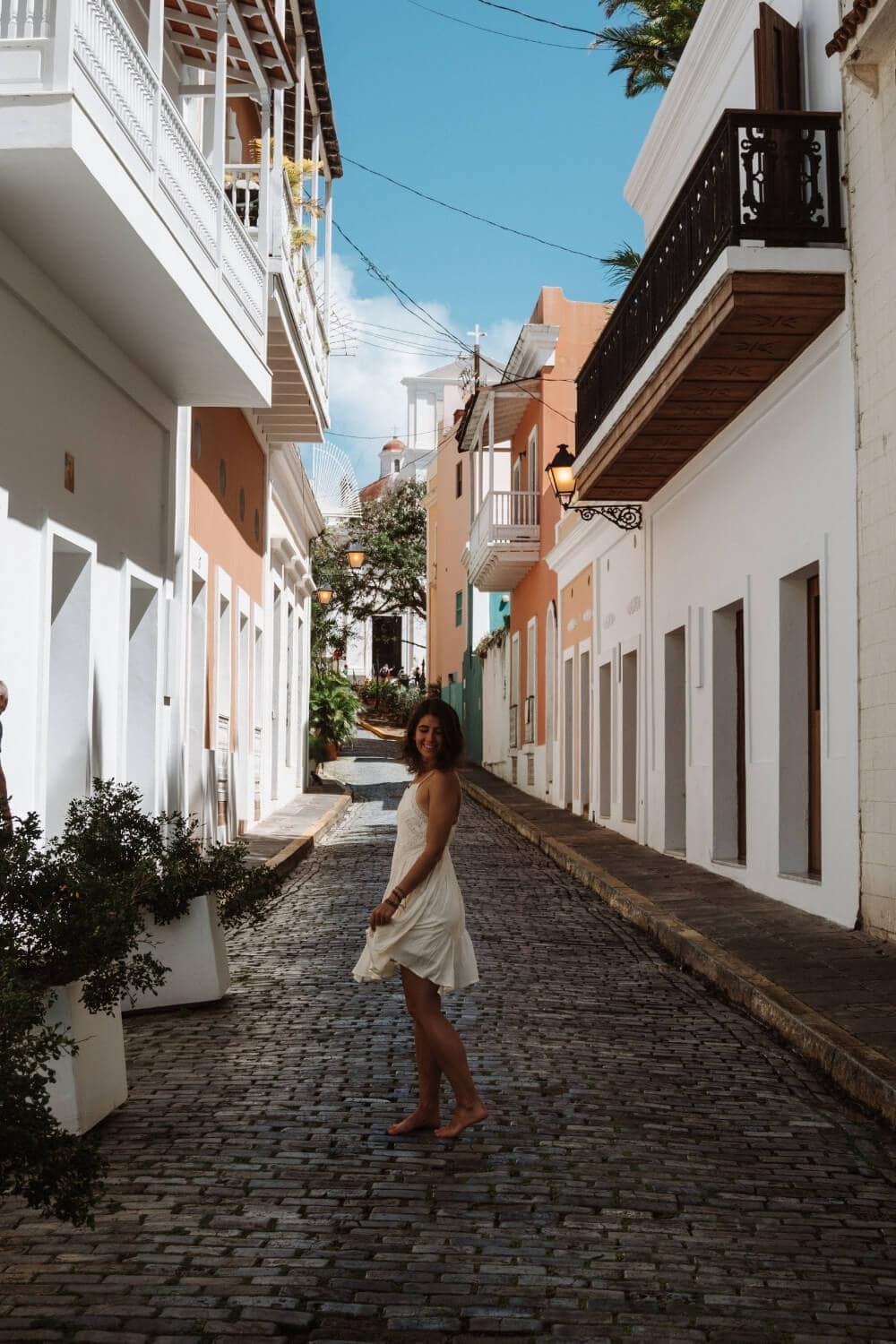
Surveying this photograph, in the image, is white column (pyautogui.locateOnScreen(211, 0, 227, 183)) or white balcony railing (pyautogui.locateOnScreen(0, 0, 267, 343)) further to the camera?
white column (pyautogui.locateOnScreen(211, 0, 227, 183))

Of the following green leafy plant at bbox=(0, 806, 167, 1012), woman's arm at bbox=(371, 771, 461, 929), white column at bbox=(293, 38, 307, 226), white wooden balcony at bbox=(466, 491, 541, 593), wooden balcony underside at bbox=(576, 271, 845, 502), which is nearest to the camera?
green leafy plant at bbox=(0, 806, 167, 1012)

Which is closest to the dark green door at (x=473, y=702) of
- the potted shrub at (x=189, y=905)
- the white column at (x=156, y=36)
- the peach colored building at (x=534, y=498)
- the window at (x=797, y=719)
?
the peach colored building at (x=534, y=498)

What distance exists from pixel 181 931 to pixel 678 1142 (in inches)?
120

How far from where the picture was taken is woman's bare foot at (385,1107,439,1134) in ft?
17.9

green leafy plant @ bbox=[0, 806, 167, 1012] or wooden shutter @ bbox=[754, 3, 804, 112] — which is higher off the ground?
wooden shutter @ bbox=[754, 3, 804, 112]

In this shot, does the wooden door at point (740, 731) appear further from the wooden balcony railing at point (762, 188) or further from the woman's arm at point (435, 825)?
the woman's arm at point (435, 825)

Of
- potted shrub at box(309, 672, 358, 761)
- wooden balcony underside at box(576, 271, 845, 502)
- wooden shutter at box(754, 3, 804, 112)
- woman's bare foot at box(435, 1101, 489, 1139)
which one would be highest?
wooden shutter at box(754, 3, 804, 112)

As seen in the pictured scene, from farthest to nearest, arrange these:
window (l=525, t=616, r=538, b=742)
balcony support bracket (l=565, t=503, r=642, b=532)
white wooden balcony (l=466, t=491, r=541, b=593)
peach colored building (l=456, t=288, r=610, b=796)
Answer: window (l=525, t=616, r=538, b=742)
white wooden balcony (l=466, t=491, r=541, b=593)
peach colored building (l=456, t=288, r=610, b=796)
balcony support bracket (l=565, t=503, r=642, b=532)

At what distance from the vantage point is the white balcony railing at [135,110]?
7855 mm

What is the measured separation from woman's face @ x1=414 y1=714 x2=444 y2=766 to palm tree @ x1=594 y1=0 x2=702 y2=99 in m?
19.9

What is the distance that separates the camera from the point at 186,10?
39.2 ft

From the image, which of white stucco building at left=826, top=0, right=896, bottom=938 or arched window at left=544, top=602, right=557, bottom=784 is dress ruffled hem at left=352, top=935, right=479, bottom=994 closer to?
white stucco building at left=826, top=0, right=896, bottom=938

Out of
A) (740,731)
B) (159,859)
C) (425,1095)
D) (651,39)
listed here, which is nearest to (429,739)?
(425,1095)

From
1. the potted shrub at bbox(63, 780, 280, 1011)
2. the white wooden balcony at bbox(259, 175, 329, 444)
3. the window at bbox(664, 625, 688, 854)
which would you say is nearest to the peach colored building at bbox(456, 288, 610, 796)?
the white wooden balcony at bbox(259, 175, 329, 444)
